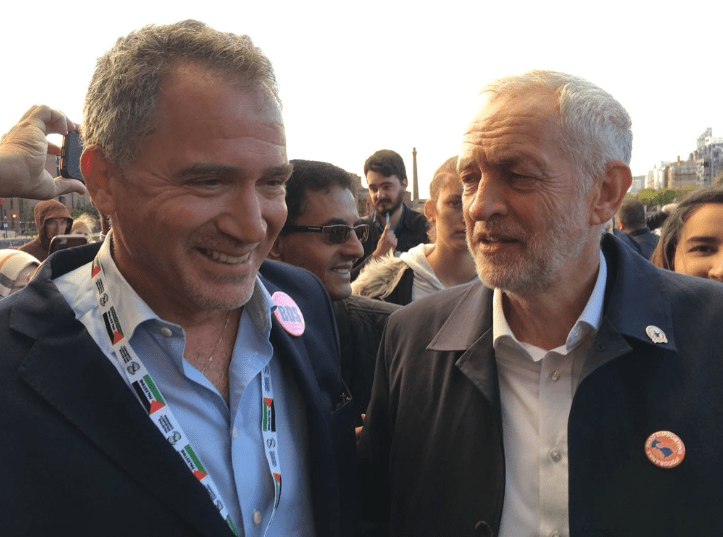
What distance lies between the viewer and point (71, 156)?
2.59m

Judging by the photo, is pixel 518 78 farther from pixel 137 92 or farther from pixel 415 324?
pixel 137 92

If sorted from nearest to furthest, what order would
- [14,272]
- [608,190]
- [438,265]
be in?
[608,190] → [14,272] → [438,265]

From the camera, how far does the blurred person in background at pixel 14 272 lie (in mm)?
3738

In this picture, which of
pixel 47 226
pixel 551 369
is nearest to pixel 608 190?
pixel 551 369

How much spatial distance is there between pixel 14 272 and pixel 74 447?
105 inches

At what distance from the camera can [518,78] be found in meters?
2.14

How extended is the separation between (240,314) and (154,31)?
90 centimetres

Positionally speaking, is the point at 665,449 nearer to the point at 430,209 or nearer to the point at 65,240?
the point at 430,209

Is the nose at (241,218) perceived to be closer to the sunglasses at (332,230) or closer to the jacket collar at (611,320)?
the jacket collar at (611,320)

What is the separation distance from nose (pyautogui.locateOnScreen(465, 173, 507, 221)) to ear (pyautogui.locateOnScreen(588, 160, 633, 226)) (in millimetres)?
318

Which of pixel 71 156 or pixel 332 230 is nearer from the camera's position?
pixel 71 156

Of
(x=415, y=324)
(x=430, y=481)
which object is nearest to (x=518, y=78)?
(x=415, y=324)

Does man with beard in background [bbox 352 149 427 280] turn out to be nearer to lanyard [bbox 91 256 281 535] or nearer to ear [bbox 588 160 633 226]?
ear [bbox 588 160 633 226]

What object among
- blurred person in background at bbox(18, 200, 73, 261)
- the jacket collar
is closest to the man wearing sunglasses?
the jacket collar
